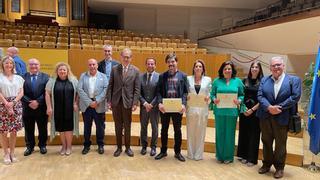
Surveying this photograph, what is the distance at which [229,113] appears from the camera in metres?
3.70

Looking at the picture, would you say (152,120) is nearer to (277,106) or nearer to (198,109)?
(198,109)

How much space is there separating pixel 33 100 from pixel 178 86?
5.80 feet

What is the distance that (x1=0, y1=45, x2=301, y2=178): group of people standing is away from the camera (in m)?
3.59

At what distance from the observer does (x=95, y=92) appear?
397 cm

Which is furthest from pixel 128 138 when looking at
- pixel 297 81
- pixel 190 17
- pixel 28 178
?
pixel 190 17

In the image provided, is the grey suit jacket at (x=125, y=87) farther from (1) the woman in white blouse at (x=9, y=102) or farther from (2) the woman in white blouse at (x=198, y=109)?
(1) the woman in white blouse at (x=9, y=102)

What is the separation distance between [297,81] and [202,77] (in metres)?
1.08

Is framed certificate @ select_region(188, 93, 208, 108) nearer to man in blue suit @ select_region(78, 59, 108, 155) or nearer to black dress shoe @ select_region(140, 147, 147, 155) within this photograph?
black dress shoe @ select_region(140, 147, 147, 155)

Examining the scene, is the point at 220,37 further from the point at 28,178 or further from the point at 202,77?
the point at 28,178

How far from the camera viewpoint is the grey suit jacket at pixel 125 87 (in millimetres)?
3855

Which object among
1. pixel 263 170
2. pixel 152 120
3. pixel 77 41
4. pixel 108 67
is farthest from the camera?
pixel 77 41

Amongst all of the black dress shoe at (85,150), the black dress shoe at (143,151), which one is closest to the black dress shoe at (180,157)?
the black dress shoe at (143,151)

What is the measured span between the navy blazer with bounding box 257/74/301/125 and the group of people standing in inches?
3.4

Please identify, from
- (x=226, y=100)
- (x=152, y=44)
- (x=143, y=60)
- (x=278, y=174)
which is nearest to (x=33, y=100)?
(x=226, y=100)
